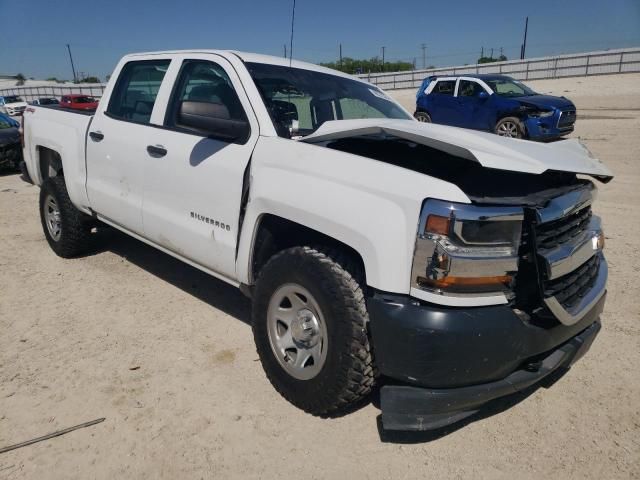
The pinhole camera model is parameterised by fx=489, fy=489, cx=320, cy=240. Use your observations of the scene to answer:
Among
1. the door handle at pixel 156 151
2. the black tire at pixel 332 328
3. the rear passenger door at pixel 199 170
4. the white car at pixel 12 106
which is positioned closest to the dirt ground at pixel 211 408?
the black tire at pixel 332 328

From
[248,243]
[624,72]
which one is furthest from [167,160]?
[624,72]

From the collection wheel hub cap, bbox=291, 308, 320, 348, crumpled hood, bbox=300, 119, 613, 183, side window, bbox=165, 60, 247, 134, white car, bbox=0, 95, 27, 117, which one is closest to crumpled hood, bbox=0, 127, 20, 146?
side window, bbox=165, 60, 247, 134

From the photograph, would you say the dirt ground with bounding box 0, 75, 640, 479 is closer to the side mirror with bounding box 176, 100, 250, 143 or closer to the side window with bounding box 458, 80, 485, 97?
the side mirror with bounding box 176, 100, 250, 143

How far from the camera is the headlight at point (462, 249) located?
199 cm

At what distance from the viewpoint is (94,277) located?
450cm

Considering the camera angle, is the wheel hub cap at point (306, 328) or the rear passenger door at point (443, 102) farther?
the rear passenger door at point (443, 102)

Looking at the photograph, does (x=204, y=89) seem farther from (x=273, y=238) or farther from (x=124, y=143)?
(x=273, y=238)

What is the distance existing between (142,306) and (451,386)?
2.72 metres

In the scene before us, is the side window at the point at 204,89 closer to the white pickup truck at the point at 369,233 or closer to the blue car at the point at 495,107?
the white pickup truck at the point at 369,233

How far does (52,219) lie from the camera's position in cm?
500

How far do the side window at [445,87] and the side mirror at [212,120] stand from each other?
502 inches

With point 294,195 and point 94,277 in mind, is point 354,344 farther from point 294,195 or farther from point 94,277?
point 94,277

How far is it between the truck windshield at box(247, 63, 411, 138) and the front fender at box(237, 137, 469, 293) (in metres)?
0.34

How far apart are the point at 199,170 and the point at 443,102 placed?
41.8ft
